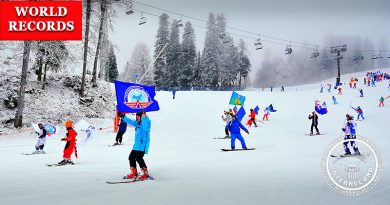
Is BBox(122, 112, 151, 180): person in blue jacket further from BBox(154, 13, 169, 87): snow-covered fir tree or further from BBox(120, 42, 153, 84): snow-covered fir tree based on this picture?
BBox(120, 42, 153, 84): snow-covered fir tree

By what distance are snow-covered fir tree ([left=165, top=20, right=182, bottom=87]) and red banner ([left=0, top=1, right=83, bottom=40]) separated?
2312 inches

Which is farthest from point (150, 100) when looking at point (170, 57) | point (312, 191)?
point (170, 57)

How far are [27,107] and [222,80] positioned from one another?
2072 inches

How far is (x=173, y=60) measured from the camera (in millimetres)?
72000

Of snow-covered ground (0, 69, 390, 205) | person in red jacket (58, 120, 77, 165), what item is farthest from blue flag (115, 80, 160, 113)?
person in red jacket (58, 120, 77, 165)

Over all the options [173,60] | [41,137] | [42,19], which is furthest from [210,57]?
[42,19]

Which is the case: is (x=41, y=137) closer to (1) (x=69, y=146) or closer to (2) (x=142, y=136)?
(1) (x=69, y=146)

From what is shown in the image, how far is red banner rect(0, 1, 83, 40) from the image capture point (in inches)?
499

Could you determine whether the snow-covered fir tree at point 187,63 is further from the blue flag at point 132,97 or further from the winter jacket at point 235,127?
the blue flag at point 132,97

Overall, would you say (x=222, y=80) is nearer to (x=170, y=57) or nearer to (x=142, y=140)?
(x=170, y=57)

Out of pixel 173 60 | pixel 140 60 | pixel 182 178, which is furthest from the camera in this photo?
pixel 140 60

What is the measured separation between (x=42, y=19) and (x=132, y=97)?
5.44 m

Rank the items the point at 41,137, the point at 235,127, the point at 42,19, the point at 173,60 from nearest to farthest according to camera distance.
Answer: the point at 42,19, the point at 41,137, the point at 235,127, the point at 173,60

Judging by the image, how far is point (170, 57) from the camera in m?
72.1
